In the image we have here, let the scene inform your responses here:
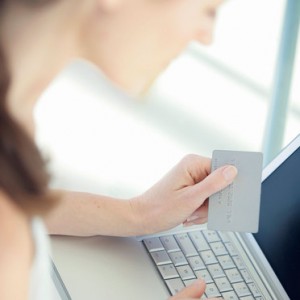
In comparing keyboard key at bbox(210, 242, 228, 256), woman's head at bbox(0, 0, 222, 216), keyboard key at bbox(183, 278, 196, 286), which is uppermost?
woman's head at bbox(0, 0, 222, 216)

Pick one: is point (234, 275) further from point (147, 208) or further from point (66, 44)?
point (66, 44)

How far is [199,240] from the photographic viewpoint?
0.77 meters

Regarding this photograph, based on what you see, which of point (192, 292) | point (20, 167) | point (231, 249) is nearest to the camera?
point (20, 167)

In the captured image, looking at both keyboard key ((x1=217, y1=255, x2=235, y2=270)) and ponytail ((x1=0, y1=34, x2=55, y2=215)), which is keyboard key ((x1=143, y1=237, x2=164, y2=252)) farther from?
ponytail ((x1=0, y1=34, x2=55, y2=215))

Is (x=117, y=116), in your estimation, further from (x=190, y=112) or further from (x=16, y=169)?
(x=16, y=169)

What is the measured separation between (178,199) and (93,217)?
0.29 feet

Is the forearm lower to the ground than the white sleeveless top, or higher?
higher

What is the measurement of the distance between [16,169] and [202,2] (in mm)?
146

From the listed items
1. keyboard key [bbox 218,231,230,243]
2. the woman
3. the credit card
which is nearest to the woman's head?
the woman

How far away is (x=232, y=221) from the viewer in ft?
2.23

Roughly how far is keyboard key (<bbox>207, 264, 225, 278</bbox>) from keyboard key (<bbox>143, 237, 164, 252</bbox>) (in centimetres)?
5

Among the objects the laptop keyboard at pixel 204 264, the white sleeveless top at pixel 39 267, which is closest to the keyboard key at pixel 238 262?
the laptop keyboard at pixel 204 264

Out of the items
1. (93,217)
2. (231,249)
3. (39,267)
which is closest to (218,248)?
(231,249)

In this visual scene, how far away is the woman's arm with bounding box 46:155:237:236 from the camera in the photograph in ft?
2.39
